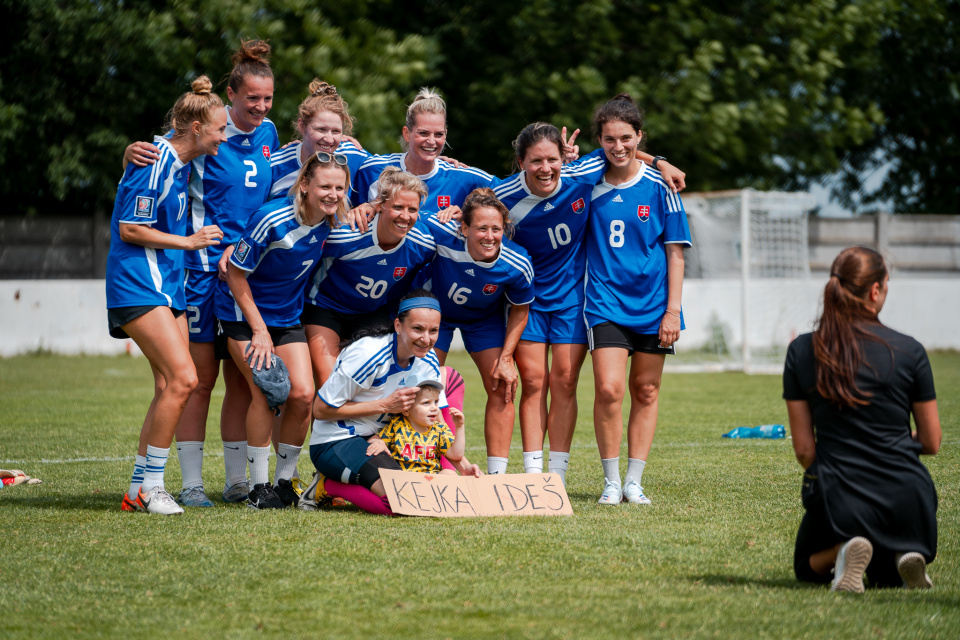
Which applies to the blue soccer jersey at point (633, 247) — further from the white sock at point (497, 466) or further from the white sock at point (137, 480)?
the white sock at point (137, 480)

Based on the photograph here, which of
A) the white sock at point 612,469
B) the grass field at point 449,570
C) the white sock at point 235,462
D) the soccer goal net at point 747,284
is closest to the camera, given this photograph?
the grass field at point 449,570

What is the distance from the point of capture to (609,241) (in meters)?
5.67

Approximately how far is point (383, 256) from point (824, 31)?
51.1 ft

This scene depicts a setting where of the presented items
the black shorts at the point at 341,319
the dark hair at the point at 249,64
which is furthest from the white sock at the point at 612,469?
the dark hair at the point at 249,64

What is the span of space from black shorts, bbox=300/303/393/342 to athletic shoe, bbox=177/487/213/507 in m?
1.10

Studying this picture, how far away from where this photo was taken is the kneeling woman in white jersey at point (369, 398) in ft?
17.0

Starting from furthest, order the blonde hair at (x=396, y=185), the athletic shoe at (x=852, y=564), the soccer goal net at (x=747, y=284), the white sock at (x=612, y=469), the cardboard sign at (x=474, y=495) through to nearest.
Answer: the soccer goal net at (x=747, y=284)
the white sock at (x=612, y=469)
the blonde hair at (x=396, y=185)
the cardboard sign at (x=474, y=495)
the athletic shoe at (x=852, y=564)

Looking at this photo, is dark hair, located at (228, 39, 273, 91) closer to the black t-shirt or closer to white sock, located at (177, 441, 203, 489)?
white sock, located at (177, 441, 203, 489)

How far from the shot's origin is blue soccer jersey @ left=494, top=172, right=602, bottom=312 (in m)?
5.67

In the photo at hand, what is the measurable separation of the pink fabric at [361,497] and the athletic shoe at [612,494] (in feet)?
3.94

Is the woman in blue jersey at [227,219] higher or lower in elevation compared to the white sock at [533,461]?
higher

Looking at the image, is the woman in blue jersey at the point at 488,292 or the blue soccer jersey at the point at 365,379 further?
the woman in blue jersey at the point at 488,292

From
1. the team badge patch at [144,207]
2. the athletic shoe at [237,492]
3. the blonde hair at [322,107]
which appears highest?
the blonde hair at [322,107]

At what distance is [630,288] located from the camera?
221 inches
